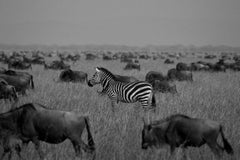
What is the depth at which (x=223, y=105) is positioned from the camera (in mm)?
11188

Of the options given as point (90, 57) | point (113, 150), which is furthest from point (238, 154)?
point (90, 57)

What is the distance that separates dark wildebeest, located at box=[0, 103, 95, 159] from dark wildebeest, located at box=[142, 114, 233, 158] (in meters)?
1.02

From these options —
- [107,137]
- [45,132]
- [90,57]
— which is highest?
[45,132]

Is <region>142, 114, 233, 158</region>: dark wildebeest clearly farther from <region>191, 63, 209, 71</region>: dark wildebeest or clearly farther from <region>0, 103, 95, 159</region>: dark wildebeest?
<region>191, 63, 209, 71</region>: dark wildebeest

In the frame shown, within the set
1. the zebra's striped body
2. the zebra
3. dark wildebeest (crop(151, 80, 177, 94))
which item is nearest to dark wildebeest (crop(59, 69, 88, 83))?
dark wildebeest (crop(151, 80, 177, 94))

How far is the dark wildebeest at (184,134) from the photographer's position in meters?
5.17

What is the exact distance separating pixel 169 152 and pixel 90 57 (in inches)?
1655

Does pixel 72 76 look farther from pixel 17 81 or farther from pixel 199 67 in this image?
pixel 199 67

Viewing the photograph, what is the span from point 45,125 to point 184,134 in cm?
218

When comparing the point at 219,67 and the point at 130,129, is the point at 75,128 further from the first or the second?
the point at 219,67

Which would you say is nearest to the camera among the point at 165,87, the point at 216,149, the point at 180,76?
the point at 216,149

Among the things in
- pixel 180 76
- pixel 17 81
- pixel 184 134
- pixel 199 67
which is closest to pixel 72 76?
pixel 17 81

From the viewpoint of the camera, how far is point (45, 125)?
17.8ft

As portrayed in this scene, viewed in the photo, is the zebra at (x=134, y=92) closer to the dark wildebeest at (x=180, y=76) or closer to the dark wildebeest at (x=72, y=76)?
the dark wildebeest at (x=72, y=76)
